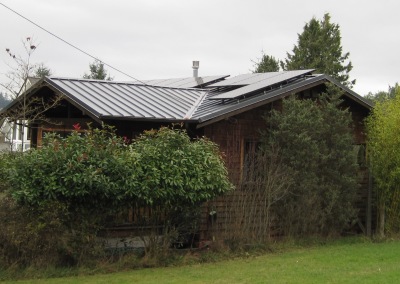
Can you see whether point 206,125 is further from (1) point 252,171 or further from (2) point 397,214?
(2) point 397,214

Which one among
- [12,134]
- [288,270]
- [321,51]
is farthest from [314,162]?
[321,51]

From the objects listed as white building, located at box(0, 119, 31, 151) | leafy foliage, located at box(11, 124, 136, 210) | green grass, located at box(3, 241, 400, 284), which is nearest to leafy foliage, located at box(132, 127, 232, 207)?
leafy foliage, located at box(11, 124, 136, 210)

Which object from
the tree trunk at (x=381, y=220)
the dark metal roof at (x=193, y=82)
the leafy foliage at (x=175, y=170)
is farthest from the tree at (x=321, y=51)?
the leafy foliage at (x=175, y=170)

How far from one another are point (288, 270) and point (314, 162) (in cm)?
351

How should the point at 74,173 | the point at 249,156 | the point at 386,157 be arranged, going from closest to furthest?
the point at 74,173, the point at 249,156, the point at 386,157

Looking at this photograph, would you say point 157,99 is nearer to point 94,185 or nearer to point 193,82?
point 193,82

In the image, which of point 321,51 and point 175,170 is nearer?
point 175,170

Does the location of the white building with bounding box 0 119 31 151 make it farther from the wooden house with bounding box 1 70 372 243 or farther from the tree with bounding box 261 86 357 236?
the tree with bounding box 261 86 357 236

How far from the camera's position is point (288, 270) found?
30.6 ft

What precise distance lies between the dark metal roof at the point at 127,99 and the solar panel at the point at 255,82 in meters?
1.00

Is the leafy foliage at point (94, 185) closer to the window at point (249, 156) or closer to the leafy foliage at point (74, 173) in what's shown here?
the leafy foliage at point (74, 173)

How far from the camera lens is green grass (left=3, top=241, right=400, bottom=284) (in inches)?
334

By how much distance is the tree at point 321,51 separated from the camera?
37.1 m

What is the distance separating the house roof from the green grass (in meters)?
3.24
